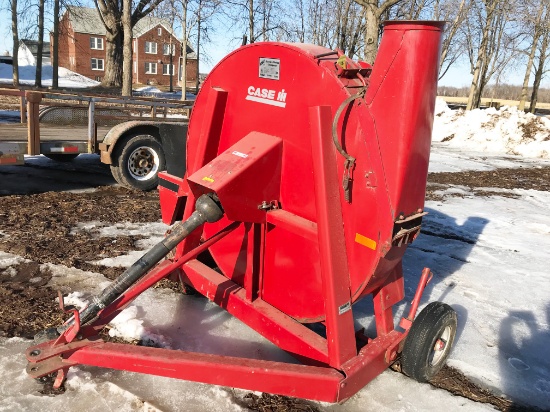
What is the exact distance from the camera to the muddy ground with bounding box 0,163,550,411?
330 centimetres

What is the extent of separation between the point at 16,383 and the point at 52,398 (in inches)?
11.9

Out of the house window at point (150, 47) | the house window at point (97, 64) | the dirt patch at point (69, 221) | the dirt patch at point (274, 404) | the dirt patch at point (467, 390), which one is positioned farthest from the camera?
the house window at point (150, 47)

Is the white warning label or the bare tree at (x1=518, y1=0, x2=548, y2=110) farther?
the bare tree at (x1=518, y1=0, x2=548, y2=110)

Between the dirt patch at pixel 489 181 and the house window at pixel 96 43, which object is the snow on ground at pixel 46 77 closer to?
the house window at pixel 96 43

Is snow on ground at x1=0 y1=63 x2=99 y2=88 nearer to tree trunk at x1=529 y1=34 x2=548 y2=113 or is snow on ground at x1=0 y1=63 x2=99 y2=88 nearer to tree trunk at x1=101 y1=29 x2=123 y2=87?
tree trunk at x1=101 y1=29 x2=123 y2=87

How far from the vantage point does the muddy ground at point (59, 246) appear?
330 centimetres

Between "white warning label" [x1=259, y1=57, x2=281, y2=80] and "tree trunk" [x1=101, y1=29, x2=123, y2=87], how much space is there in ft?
90.7

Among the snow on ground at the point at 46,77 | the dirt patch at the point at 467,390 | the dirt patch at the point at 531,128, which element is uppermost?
the snow on ground at the point at 46,77

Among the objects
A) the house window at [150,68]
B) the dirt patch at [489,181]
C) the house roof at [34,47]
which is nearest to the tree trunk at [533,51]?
the dirt patch at [489,181]

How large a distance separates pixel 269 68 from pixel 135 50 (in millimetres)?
62524

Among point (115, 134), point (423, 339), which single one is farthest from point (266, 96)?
point (115, 134)

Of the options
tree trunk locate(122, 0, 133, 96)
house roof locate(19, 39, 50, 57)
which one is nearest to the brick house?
house roof locate(19, 39, 50, 57)

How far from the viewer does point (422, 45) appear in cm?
241

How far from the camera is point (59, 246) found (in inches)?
208
